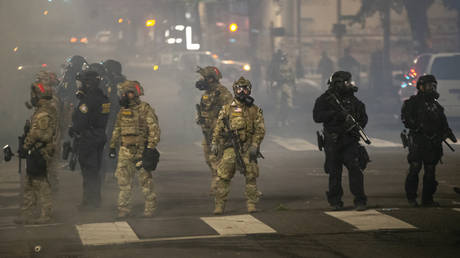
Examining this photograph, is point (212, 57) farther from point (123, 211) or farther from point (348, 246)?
point (348, 246)

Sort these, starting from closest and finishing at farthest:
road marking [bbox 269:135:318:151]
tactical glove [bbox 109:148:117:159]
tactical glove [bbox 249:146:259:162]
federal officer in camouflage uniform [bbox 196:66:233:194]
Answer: tactical glove [bbox 249:146:259:162], tactical glove [bbox 109:148:117:159], federal officer in camouflage uniform [bbox 196:66:233:194], road marking [bbox 269:135:318:151]

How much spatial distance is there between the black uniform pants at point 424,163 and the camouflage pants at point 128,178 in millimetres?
3349

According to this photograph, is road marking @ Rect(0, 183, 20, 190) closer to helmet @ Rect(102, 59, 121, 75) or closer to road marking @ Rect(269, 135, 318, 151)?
helmet @ Rect(102, 59, 121, 75)

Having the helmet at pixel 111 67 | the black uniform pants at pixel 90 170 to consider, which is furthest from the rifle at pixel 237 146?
the helmet at pixel 111 67

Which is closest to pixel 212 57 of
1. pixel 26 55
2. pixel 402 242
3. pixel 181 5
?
pixel 26 55

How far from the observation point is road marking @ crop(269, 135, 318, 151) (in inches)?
841

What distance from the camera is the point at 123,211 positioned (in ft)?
40.1

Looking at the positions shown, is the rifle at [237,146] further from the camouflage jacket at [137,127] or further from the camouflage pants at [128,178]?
the camouflage pants at [128,178]

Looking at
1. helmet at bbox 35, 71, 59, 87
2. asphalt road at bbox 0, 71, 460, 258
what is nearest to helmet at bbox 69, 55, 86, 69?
asphalt road at bbox 0, 71, 460, 258

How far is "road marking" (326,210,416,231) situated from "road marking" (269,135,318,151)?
31.2 ft

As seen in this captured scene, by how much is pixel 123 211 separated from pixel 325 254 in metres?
3.71

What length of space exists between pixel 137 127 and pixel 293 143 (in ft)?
34.5

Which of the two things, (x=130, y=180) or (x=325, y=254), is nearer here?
(x=325, y=254)

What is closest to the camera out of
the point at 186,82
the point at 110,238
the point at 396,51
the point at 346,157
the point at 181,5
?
the point at 110,238
